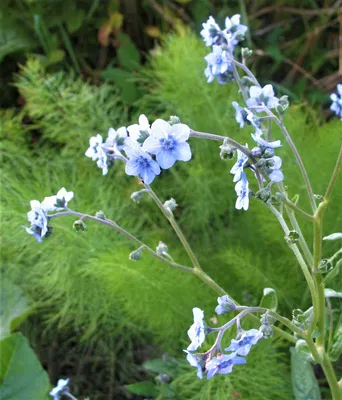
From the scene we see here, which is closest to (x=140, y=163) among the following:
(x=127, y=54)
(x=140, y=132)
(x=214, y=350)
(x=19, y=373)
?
(x=140, y=132)

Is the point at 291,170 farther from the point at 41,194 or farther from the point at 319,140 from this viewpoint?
the point at 41,194

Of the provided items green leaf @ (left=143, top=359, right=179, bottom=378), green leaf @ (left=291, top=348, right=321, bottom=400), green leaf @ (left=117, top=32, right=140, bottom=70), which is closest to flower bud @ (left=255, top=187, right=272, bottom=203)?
green leaf @ (left=291, top=348, right=321, bottom=400)

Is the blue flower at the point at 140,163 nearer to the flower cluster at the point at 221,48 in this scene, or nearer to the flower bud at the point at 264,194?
the flower bud at the point at 264,194

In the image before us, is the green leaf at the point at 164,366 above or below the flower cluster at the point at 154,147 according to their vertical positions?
below

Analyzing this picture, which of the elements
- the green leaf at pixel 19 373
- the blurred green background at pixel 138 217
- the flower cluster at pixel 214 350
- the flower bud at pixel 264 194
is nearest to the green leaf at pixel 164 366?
the blurred green background at pixel 138 217

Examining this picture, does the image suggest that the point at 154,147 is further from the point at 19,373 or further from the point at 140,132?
the point at 19,373
